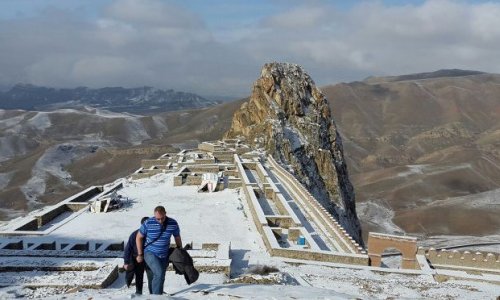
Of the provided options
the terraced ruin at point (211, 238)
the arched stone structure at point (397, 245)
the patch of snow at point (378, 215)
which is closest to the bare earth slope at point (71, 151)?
the patch of snow at point (378, 215)

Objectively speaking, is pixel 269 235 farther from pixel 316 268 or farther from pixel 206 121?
pixel 206 121

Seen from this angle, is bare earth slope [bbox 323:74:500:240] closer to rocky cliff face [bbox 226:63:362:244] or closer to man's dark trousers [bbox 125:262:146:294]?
rocky cliff face [bbox 226:63:362:244]

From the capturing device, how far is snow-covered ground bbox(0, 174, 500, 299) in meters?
10.2

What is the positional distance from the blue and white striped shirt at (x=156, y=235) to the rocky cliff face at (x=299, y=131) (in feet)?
120

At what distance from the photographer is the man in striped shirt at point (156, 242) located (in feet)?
30.8

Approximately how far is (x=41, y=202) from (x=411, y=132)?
135 meters

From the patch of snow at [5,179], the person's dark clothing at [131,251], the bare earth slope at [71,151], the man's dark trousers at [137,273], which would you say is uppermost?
the person's dark clothing at [131,251]

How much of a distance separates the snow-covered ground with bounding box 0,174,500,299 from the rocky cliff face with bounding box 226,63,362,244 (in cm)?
1996

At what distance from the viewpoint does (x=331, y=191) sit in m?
52.5

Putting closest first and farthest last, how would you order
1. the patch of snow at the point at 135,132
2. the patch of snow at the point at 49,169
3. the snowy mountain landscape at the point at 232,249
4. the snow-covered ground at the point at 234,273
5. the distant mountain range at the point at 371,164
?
the snow-covered ground at the point at 234,273 → the snowy mountain landscape at the point at 232,249 → the distant mountain range at the point at 371,164 → the patch of snow at the point at 49,169 → the patch of snow at the point at 135,132

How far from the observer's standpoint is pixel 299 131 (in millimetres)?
56375

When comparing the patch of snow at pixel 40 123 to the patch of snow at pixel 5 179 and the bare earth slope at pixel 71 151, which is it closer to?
the bare earth slope at pixel 71 151

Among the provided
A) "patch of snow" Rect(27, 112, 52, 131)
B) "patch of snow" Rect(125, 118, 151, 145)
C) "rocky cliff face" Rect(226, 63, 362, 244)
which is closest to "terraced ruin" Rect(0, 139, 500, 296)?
"rocky cliff face" Rect(226, 63, 362, 244)

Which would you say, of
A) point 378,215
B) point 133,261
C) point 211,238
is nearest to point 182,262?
point 133,261
